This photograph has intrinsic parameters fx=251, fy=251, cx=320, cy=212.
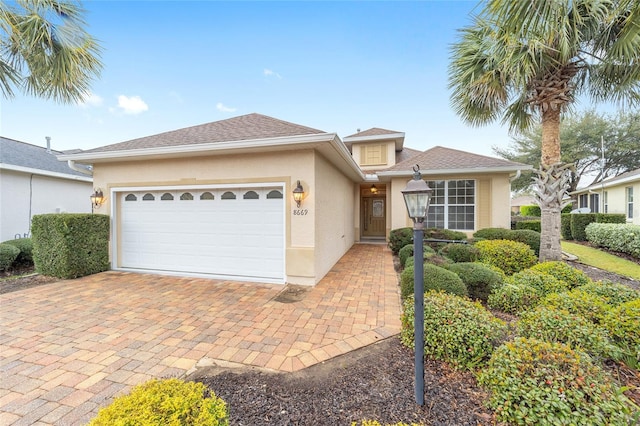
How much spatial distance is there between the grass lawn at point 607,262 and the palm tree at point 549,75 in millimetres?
1679

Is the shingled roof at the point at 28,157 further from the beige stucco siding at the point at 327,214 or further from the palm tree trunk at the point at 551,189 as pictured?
the palm tree trunk at the point at 551,189

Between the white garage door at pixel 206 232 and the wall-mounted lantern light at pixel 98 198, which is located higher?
the wall-mounted lantern light at pixel 98 198

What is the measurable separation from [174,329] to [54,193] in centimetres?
1114

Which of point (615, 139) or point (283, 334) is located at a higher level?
point (615, 139)

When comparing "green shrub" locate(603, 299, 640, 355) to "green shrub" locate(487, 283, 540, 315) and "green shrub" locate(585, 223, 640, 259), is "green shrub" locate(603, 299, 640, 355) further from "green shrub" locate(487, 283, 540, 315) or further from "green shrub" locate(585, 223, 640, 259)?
"green shrub" locate(585, 223, 640, 259)

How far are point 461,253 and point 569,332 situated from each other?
3.94 m

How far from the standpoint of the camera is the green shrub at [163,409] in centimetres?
129

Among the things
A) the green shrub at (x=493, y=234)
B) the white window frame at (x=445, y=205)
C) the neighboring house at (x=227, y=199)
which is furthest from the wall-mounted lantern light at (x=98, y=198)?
the green shrub at (x=493, y=234)

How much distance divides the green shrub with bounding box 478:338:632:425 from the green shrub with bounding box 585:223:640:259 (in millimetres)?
9753

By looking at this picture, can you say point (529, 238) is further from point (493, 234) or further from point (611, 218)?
point (611, 218)

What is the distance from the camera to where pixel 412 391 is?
2.33 m

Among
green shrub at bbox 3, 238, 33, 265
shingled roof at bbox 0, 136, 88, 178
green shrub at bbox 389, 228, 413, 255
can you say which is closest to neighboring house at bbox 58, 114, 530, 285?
green shrub at bbox 389, 228, 413, 255

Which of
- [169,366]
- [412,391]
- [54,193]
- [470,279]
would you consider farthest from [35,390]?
[54,193]

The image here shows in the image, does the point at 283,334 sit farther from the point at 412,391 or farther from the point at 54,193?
the point at 54,193
